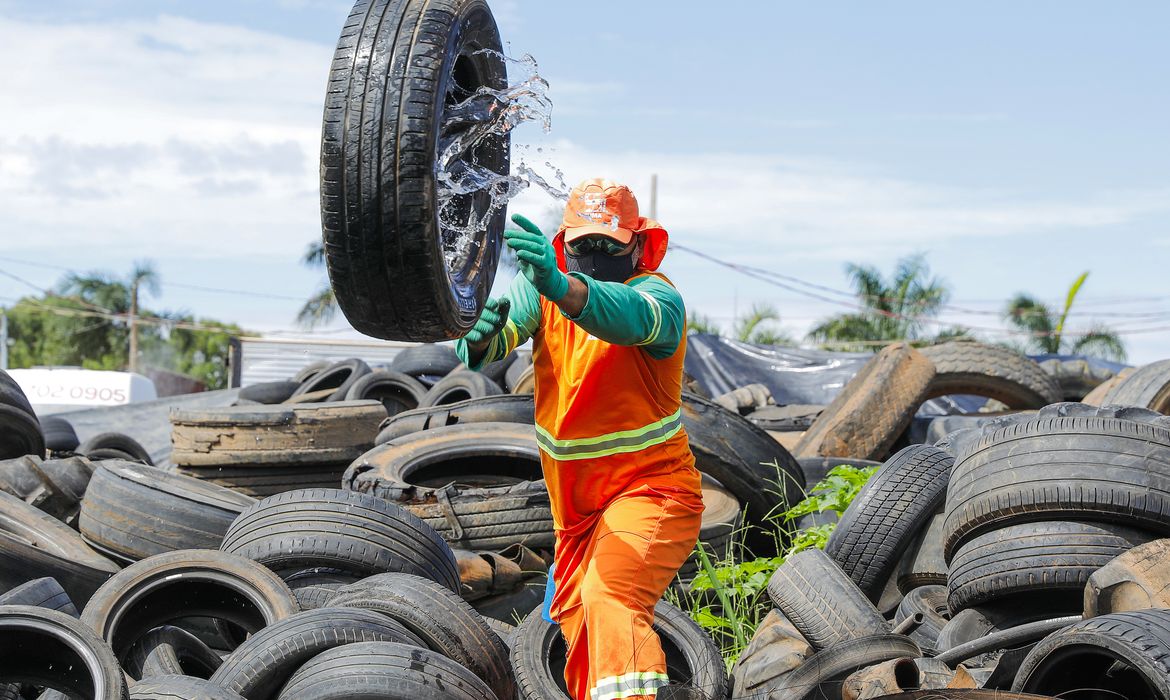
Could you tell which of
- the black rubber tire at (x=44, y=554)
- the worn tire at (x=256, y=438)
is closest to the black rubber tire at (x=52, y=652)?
the black rubber tire at (x=44, y=554)

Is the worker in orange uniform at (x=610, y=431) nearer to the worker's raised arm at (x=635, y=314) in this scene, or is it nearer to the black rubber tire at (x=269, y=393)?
the worker's raised arm at (x=635, y=314)

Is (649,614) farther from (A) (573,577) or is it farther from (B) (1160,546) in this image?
(B) (1160,546)

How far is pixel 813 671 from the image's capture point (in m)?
4.08

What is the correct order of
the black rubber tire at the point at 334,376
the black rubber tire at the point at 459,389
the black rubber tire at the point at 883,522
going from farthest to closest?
the black rubber tire at the point at 334,376, the black rubber tire at the point at 459,389, the black rubber tire at the point at 883,522

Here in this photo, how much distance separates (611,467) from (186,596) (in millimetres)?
1949

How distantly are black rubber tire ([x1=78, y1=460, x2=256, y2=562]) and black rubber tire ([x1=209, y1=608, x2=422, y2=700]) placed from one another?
67.8 inches

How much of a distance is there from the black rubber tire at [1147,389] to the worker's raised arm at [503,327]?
5152mm

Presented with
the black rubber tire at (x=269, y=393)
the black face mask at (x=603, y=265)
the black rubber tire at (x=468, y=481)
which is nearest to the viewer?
the black face mask at (x=603, y=265)

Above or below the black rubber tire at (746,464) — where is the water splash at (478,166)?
above

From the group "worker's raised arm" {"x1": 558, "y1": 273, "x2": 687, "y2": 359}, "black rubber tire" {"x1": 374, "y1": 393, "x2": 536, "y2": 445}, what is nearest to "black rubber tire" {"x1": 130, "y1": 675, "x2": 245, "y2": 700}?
"worker's raised arm" {"x1": 558, "y1": 273, "x2": 687, "y2": 359}

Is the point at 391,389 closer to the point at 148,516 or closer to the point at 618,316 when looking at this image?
the point at 148,516

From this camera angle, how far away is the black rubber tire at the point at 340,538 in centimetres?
475

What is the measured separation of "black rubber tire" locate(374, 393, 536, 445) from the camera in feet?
24.4

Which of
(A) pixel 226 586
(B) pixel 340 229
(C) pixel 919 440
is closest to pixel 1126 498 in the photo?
(B) pixel 340 229
